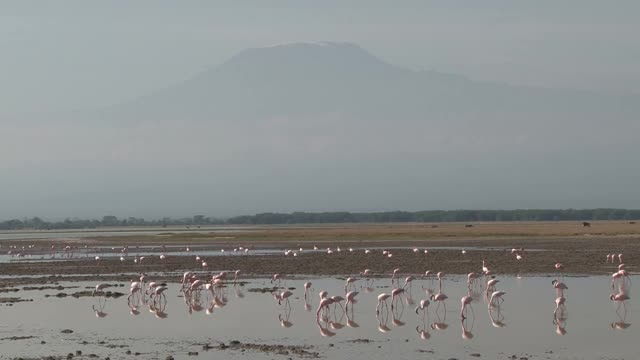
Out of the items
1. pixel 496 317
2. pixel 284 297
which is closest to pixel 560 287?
pixel 496 317

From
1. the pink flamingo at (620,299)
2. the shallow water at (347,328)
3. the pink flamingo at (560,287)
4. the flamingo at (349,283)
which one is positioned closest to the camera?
the shallow water at (347,328)

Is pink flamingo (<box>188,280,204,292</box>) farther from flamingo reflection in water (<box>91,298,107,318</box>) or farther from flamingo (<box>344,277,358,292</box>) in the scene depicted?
flamingo (<box>344,277,358,292</box>)

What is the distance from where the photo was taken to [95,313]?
27.8 m

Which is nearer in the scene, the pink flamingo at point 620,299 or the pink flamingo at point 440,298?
the pink flamingo at point 440,298

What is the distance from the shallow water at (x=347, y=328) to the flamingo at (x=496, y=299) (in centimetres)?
38

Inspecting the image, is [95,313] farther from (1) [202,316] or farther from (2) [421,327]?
(2) [421,327]

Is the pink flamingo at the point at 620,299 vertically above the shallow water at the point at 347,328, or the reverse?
the pink flamingo at the point at 620,299

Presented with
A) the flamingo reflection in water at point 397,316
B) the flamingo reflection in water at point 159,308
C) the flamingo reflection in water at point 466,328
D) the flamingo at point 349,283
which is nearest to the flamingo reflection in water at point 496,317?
the flamingo reflection in water at point 466,328

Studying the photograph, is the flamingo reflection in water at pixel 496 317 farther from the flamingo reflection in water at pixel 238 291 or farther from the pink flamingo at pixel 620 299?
the flamingo reflection in water at pixel 238 291

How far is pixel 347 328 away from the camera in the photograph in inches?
922

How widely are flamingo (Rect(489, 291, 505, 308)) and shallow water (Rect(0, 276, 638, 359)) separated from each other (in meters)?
0.38

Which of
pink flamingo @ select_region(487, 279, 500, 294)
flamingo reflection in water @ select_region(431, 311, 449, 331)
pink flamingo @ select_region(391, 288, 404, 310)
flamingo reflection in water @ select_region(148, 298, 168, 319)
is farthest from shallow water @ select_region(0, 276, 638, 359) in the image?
pink flamingo @ select_region(487, 279, 500, 294)

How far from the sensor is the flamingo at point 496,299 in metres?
26.1

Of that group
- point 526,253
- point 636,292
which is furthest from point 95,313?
point 526,253
